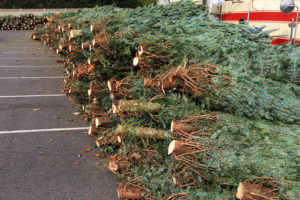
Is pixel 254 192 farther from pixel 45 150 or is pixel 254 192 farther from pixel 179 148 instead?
pixel 45 150

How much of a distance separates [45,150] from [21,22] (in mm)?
24370

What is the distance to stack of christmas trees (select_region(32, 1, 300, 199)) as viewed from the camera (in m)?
2.98

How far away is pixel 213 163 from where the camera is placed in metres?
3.12

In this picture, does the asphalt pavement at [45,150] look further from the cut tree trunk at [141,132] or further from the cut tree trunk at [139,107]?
the cut tree trunk at [139,107]

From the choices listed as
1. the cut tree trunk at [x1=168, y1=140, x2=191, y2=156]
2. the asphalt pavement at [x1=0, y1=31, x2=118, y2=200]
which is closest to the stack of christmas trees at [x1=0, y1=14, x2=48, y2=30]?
the asphalt pavement at [x1=0, y1=31, x2=118, y2=200]

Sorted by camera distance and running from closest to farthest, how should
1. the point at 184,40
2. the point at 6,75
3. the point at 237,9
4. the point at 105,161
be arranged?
the point at 184,40 < the point at 105,161 < the point at 237,9 < the point at 6,75

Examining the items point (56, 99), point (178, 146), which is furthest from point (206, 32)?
point (56, 99)

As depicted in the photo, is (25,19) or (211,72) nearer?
(211,72)

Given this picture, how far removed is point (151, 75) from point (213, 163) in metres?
2.12

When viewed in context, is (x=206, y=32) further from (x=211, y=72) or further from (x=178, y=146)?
(x=178, y=146)

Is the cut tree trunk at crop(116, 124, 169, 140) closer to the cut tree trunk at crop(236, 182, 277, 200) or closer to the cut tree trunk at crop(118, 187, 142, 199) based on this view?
the cut tree trunk at crop(118, 187, 142, 199)

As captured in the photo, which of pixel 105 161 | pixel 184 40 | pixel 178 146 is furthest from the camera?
pixel 105 161

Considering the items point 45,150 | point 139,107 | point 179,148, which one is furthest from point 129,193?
point 45,150

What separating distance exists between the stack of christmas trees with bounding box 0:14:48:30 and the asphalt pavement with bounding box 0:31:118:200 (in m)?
18.4
